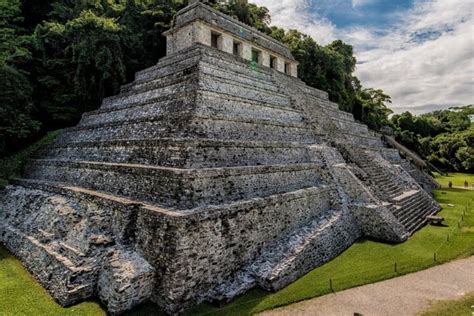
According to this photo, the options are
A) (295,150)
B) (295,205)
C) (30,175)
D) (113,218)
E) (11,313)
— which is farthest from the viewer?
(30,175)

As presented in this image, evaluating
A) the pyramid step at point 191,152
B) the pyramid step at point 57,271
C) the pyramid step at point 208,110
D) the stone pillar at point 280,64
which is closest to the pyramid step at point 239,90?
the pyramid step at point 208,110

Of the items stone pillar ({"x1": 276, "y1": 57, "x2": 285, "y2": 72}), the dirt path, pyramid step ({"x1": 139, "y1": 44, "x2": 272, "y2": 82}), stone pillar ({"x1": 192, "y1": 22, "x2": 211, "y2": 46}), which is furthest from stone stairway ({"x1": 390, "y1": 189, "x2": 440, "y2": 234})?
stone pillar ({"x1": 192, "y1": 22, "x2": 211, "y2": 46})

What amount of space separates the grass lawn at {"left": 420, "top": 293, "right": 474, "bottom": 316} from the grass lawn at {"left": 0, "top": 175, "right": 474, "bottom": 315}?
1365 millimetres

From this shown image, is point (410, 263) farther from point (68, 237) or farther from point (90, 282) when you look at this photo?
point (68, 237)

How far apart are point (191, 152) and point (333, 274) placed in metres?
4.73

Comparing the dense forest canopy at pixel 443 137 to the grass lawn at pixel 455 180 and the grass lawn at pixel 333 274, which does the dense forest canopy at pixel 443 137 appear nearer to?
the grass lawn at pixel 455 180

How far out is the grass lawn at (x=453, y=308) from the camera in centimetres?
607

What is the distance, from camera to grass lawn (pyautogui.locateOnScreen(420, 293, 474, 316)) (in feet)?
19.9

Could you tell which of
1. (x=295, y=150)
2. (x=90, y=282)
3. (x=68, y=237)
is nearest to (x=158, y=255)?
(x=90, y=282)

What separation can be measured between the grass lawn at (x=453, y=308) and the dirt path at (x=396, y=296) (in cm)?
14

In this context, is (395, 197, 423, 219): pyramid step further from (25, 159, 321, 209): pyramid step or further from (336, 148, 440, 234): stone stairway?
(25, 159, 321, 209): pyramid step

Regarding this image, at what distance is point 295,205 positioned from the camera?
9.05 m

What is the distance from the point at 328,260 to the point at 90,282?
19.9ft

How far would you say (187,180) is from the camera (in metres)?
6.86
